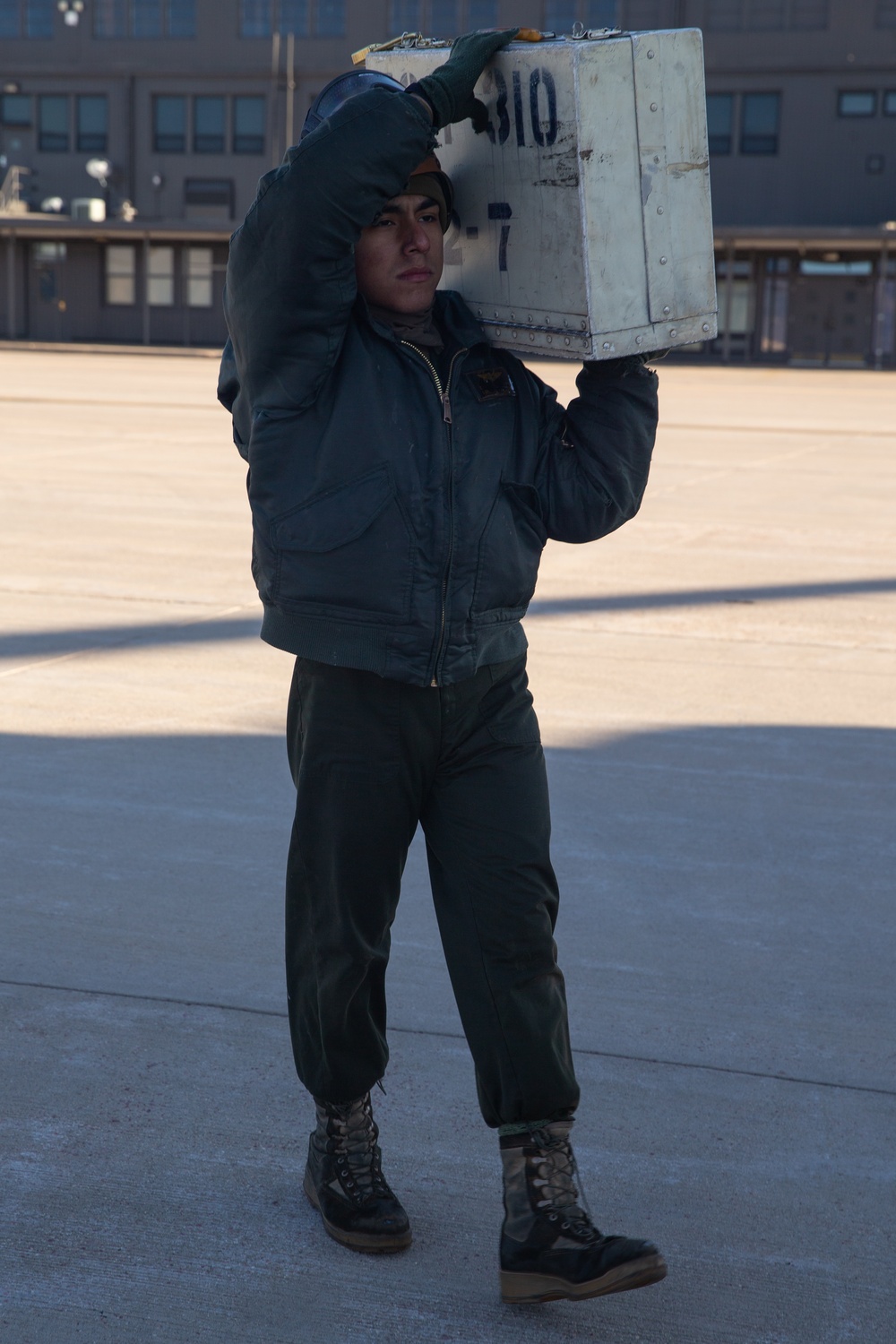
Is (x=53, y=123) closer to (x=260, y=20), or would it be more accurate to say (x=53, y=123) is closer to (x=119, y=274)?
(x=119, y=274)

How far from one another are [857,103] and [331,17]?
610 inches

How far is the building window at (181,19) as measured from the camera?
46.2 m

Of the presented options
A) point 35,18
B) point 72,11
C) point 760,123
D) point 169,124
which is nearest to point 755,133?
point 760,123

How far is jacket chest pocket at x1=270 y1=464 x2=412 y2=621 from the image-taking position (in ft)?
7.81

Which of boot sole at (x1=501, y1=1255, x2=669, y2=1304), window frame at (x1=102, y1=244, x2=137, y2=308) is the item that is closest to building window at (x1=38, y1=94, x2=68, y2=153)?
window frame at (x1=102, y1=244, x2=137, y2=308)

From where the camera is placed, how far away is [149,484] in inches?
470

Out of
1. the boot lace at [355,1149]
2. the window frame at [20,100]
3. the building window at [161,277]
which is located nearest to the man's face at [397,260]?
the boot lace at [355,1149]

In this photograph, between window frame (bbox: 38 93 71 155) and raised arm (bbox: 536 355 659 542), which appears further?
window frame (bbox: 38 93 71 155)

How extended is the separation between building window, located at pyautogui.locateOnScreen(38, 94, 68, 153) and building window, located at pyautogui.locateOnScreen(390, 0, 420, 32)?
34.6 feet

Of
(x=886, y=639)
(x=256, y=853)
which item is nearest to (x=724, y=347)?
A: (x=886, y=639)

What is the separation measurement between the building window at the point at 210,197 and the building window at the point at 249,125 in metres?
1.17

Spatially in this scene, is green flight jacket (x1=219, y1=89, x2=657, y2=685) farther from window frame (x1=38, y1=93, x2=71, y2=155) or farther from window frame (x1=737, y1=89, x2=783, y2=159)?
window frame (x1=38, y1=93, x2=71, y2=155)

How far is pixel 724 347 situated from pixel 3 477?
108ft

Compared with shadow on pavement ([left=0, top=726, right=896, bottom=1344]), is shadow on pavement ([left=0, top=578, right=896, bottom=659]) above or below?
above
